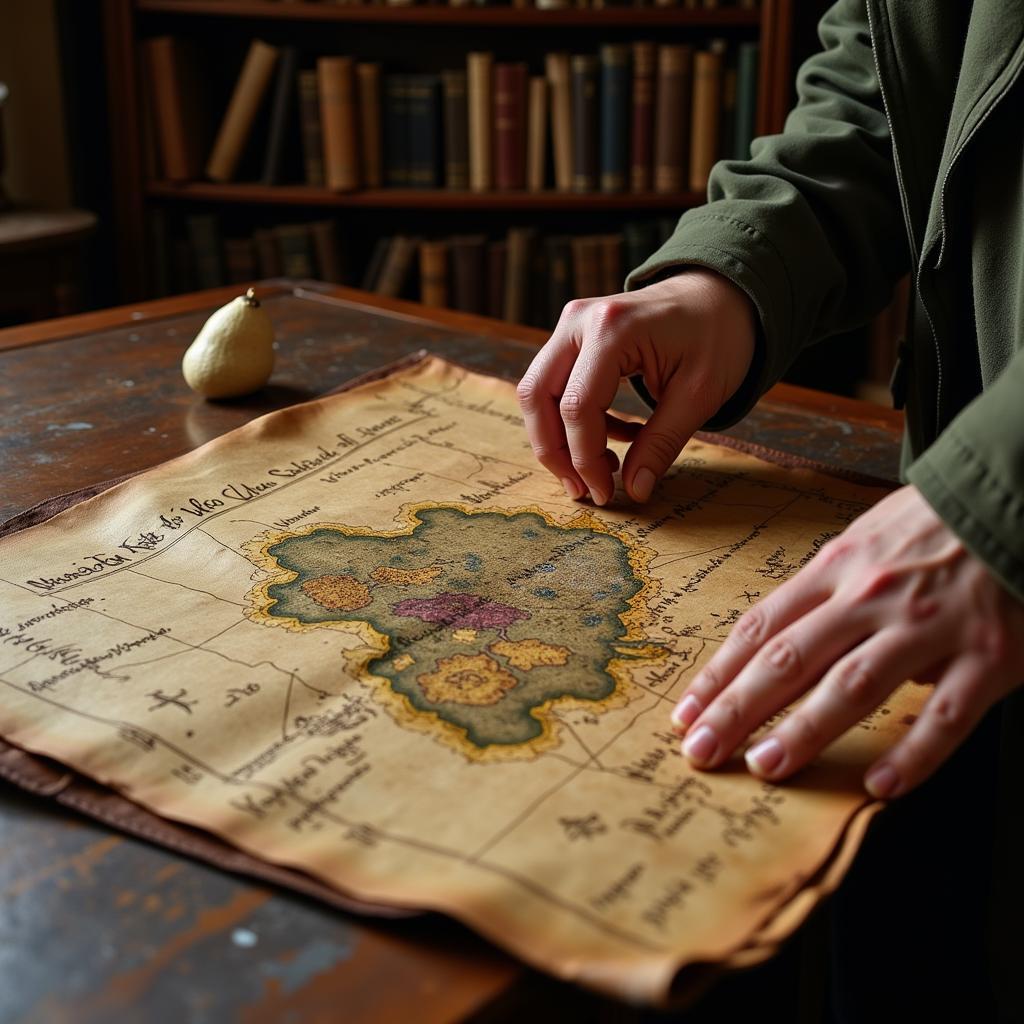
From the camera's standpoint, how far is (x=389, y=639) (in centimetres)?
60

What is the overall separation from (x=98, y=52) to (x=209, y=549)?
84.8 inches

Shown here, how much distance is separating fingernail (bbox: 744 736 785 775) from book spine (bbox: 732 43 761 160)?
6.48ft

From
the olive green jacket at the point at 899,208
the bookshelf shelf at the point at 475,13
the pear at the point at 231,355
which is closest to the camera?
the olive green jacket at the point at 899,208

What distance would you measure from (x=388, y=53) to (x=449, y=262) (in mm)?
478

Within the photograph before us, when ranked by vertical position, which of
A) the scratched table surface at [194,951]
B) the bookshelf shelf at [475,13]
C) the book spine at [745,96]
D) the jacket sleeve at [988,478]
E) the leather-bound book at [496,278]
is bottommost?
the leather-bound book at [496,278]

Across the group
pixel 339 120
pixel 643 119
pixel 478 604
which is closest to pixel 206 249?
pixel 339 120

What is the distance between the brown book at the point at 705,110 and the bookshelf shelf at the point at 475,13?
0.08 m

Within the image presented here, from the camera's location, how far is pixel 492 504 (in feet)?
2.52

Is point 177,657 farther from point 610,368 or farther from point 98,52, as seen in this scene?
point 98,52

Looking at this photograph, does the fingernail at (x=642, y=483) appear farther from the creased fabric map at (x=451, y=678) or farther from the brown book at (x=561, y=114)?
the brown book at (x=561, y=114)

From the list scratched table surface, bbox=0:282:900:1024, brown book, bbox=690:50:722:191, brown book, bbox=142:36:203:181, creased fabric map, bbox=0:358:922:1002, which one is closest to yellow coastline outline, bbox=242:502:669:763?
creased fabric map, bbox=0:358:922:1002

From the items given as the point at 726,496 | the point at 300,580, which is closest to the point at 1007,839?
the point at 726,496

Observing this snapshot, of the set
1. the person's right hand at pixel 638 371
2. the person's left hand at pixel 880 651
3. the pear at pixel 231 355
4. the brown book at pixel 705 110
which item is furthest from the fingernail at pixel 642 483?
the brown book at pixel 705 110

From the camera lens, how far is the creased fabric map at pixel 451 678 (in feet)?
1.40
